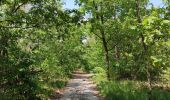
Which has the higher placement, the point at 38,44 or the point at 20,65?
the point at 38,44

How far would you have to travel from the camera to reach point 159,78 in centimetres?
2491

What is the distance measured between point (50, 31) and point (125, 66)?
1201 centimetres

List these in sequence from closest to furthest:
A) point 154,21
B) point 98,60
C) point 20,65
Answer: point 154,21 < point 20,65 < point 98,60

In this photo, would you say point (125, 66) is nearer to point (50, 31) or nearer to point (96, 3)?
point (96, 3)

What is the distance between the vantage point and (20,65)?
1308 cm

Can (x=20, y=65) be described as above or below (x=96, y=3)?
below

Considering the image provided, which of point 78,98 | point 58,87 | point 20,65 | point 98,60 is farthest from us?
A: point 98,60

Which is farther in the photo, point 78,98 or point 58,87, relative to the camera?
point 58,87

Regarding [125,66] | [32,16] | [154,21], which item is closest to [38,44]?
[125,66]

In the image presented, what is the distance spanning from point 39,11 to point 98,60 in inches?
649

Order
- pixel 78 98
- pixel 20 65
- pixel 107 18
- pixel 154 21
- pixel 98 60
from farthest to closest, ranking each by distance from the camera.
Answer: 1. pixel 98 60
2. pixel 107 18
3. pixel 78 98
4. pixel 20 65
5. pixel 154 21

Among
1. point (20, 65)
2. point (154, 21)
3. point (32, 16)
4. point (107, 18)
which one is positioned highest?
point (107, 18)

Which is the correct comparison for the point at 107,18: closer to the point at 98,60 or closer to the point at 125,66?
the point at 125,66

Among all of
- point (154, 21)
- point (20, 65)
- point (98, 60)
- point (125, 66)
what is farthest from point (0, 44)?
point (98, 60)
